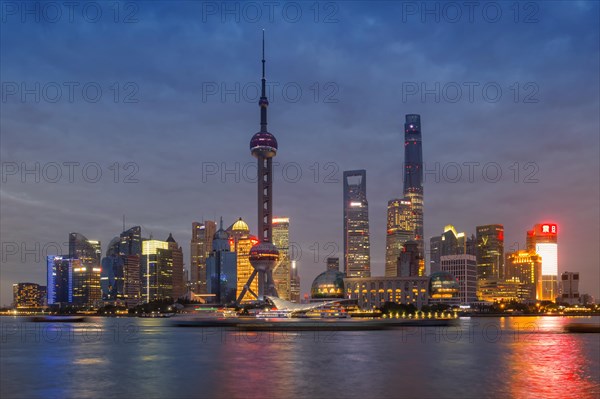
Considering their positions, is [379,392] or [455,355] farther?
[455,355]

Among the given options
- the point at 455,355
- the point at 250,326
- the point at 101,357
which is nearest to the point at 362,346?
the point at 455,355

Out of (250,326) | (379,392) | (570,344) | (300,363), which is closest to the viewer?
(379,392)

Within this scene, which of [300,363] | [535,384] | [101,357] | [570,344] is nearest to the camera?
[535,384]

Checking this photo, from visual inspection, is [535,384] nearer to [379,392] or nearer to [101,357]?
[379,392]

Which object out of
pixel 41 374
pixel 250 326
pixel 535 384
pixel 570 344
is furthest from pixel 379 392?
pixel 250 326

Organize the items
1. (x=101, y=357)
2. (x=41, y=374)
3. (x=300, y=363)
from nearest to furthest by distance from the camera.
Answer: (x=41, y=374), (x=300, y=363), (x=101, y=357)

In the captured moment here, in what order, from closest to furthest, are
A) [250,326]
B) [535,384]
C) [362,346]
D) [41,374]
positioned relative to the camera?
[535,384]
[41,374]
[362,346]
[250,326]

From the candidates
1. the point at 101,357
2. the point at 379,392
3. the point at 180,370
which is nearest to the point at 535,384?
the point at 379,392

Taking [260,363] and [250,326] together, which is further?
[250,326]

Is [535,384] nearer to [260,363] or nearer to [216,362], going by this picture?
[260,363]
